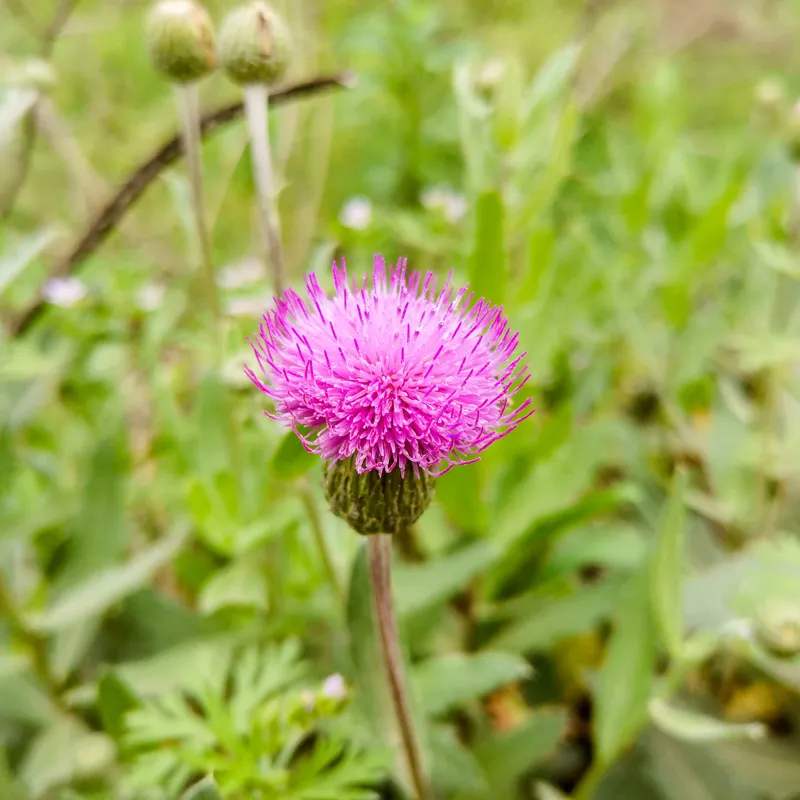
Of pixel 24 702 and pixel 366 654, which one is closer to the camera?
pixel 366 654

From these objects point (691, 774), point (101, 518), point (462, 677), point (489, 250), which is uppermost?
point (489, 250)

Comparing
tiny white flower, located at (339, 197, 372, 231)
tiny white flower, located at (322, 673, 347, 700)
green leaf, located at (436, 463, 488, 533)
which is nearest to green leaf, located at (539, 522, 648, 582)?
green leaf, located at (436, 463, 488, 533)

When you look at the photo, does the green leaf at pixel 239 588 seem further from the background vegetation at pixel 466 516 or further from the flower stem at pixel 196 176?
the flower stem at pixel 196 176

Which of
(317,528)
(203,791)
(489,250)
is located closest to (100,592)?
(317,528)

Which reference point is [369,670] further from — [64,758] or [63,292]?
[63,292]

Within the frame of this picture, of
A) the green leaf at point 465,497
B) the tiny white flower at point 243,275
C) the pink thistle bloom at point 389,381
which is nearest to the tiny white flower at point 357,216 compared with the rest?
the tiny white flower at point 243,275

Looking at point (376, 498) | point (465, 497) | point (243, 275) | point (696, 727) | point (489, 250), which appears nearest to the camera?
point (376, 498)

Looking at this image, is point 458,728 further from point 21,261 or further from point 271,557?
point 21,261
